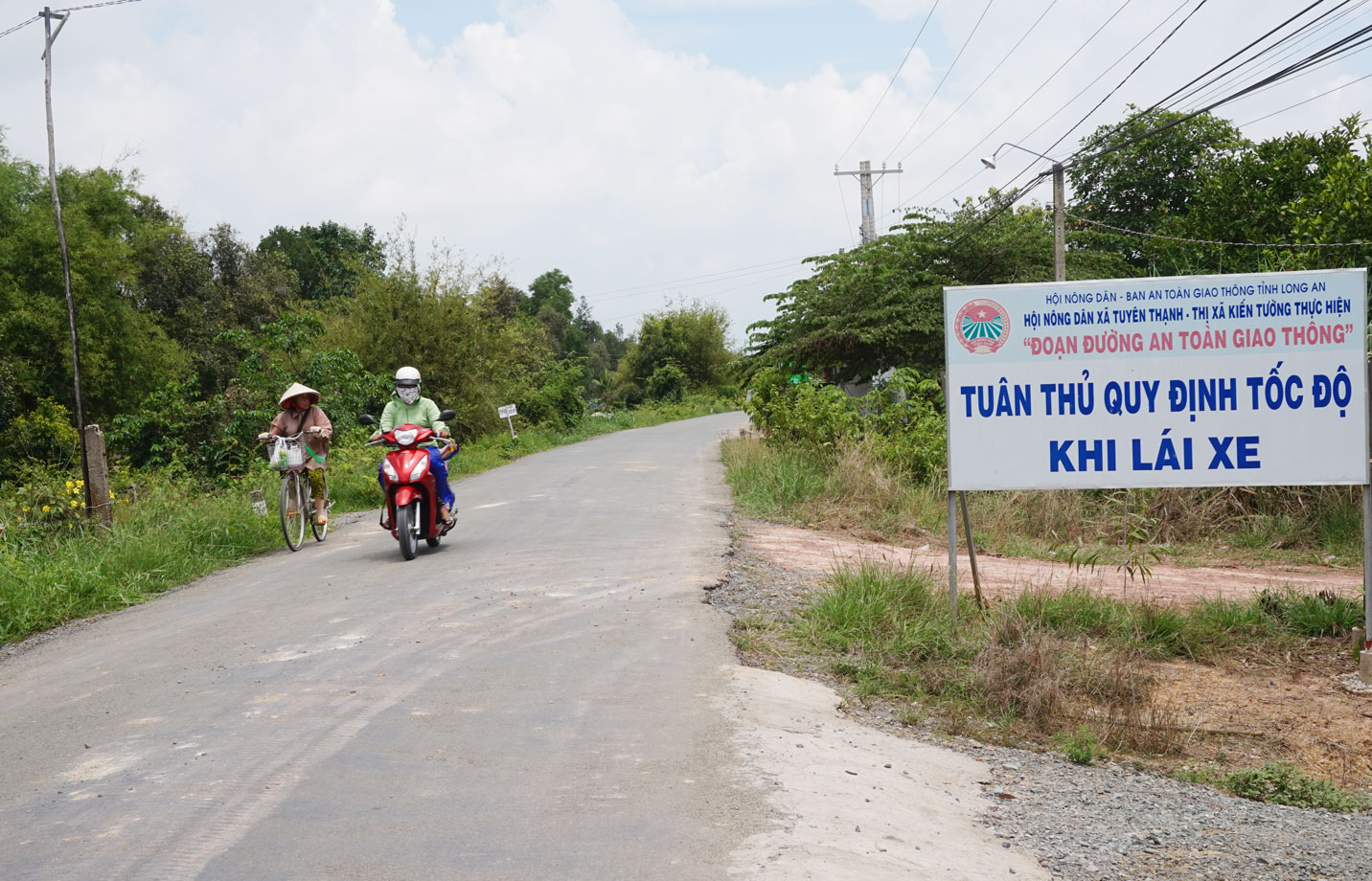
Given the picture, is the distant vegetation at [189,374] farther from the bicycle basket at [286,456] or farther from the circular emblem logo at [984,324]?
the circular emblem logo at [984,324]

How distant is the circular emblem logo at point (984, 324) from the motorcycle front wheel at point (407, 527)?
5.24m

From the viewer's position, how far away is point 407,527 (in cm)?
1025

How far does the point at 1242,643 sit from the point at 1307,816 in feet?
12.2

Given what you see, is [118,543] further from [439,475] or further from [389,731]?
[389,731]

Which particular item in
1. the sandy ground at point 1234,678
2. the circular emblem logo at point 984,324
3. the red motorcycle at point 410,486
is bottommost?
the sandy ground at point 1234,678

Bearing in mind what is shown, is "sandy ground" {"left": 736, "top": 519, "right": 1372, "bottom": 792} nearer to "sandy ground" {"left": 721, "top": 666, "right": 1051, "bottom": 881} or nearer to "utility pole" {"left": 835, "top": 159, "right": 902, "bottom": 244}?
"sandy ground" {"left": 721, "top": 666, "right": 1051, "bottom": 881}

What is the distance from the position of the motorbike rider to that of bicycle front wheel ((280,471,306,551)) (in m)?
1.33

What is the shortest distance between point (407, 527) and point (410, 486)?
14.6 inches

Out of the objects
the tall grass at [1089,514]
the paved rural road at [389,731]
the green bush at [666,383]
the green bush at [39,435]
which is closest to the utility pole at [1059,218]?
the tall grass at [1089,514]

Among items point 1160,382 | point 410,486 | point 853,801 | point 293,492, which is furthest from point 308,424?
point 853,801

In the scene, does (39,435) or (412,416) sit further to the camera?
(39,435)

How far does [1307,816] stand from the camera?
5062 mm

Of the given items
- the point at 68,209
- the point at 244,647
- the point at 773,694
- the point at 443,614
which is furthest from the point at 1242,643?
the point at 68,209

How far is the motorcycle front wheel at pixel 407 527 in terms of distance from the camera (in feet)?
33.6
